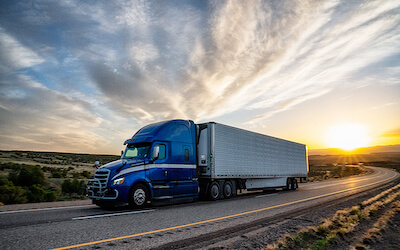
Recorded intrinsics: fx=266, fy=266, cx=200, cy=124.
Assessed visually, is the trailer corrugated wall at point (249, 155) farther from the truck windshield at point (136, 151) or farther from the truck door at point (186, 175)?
the truck windshield at point (136, 151)

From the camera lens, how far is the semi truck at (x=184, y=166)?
10531mm

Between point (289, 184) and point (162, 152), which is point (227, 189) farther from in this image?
point (289, 184)

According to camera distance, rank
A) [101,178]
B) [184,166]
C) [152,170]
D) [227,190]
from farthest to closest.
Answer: [227,190]
[184,166]
[152,170]
[101,178]

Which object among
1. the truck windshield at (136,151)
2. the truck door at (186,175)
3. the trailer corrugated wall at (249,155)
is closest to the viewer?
the truck windshield at (136,151)

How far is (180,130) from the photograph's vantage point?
13.1 meters

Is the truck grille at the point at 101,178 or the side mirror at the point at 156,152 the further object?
the side mirror at the point at 156,152

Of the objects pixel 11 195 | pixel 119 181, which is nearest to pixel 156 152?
pixel 119 181

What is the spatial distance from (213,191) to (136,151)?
4.84 metres

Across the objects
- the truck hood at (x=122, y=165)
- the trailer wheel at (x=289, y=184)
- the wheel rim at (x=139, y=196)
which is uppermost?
the truck hood at (x=122, y=165)

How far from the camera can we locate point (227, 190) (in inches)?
596

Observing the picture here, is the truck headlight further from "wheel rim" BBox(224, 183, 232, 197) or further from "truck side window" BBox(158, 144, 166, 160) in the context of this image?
"wheel rim" BBox(224, 183, 232, 197)

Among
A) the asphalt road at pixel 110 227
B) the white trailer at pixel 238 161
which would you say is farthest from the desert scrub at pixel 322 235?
the white trailer at pixel 238 161

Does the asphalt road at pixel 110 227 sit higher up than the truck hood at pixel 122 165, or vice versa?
the truck hood at pixel 122 165

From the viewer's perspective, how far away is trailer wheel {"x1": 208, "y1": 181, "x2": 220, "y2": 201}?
13.9 meters
